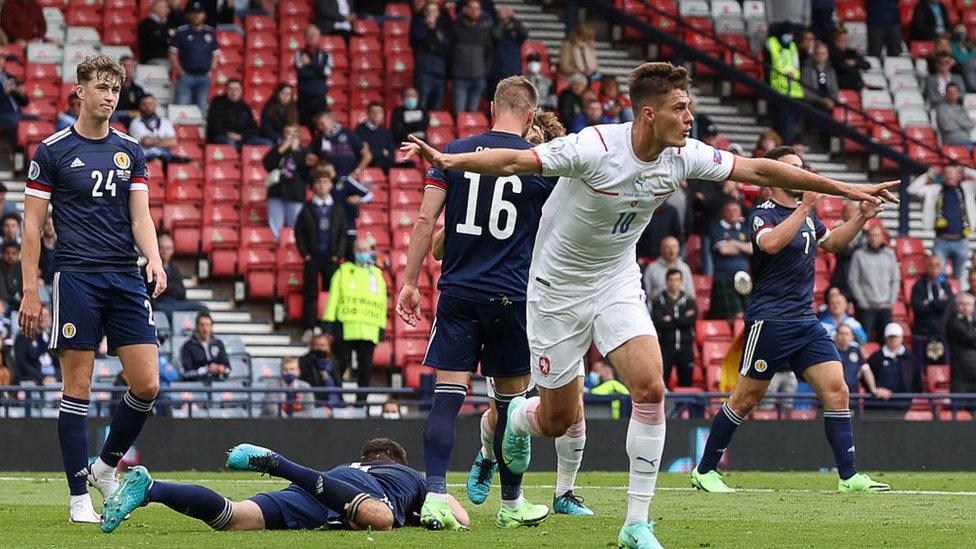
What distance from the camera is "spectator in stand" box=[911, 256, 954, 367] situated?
21.6 metres

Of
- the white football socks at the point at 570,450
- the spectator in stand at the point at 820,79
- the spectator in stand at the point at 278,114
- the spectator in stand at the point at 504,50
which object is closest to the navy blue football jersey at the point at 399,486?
the white football socks at the point at 570,450

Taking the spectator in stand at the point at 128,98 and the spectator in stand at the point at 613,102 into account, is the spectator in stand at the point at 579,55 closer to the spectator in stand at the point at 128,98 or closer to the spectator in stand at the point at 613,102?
the spectator in stand at the point at 613,102

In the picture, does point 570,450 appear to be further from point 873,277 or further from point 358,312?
point 873,277

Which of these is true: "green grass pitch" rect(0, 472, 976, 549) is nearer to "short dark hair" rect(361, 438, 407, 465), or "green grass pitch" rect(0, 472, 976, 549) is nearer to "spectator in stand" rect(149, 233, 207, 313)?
"short dark hair" rect(361, 438, 407, 465)

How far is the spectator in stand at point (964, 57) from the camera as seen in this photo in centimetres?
2789

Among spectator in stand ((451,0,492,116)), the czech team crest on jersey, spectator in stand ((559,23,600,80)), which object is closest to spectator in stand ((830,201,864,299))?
spectator in stand ((559,23,600,80))

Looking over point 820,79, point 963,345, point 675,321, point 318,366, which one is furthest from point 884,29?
point 318,366

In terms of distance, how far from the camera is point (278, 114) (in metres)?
22.4

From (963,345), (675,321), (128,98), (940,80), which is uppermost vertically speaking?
(940,80)

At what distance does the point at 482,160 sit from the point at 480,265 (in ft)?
6.68

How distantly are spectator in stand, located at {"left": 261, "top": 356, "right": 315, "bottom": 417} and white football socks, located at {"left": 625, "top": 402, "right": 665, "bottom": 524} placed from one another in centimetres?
946

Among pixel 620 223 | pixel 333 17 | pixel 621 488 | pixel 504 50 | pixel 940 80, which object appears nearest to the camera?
pixel 620 223

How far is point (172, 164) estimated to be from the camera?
851 inches

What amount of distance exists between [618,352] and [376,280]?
1114 centimetres
